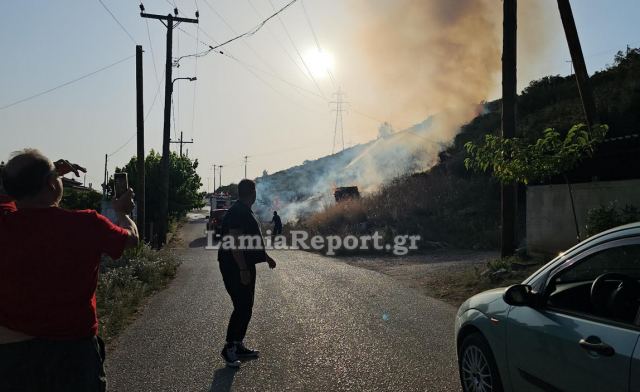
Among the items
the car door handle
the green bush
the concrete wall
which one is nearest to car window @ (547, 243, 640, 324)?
the car door handle

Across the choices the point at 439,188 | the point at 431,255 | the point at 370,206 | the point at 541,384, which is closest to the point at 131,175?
the point at 370,206

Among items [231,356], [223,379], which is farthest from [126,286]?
[223,379]

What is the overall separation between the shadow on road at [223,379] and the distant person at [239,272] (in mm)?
229

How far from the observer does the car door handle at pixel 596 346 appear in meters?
2.55

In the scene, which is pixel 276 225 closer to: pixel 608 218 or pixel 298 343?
pixel 608 218

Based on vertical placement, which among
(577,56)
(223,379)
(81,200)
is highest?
(577,56)

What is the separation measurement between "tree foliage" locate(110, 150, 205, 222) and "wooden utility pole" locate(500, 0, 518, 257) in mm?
20663

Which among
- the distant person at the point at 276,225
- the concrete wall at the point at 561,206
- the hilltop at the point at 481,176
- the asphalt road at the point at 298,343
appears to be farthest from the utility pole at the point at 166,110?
the concrete wall at the point at 561,206

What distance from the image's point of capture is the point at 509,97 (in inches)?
450

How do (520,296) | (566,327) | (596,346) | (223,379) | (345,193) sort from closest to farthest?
(596,346)
(566,327)
(520,296)
(223,379)
(345,193)

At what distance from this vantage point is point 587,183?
1228 cm

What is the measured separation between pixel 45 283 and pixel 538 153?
26.2 feet

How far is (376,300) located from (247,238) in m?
4.24

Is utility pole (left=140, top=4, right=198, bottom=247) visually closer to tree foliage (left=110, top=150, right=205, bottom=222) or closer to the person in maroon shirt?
tree foliage (left=110, top=150, right=205, bottom=222)
